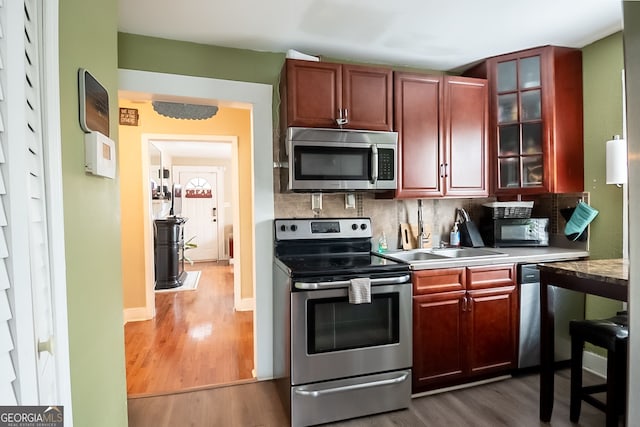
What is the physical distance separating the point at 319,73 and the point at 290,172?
695mm

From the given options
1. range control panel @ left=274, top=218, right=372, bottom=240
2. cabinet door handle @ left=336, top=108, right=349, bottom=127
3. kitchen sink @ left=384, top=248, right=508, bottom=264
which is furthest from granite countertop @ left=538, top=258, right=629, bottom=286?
cabinet door handle @ left=336, top=108, right=349, bottom=127

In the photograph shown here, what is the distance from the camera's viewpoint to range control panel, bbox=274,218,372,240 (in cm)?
251

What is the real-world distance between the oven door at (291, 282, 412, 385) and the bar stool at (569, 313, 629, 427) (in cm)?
91

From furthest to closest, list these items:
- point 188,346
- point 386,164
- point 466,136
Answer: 1. point 188,346
2. point 466,136
3. point 386,164

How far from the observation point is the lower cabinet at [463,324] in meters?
2.24

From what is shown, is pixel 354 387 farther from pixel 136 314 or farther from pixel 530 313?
pixel 136 314

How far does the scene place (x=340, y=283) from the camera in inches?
78.0

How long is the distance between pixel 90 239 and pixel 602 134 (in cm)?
322

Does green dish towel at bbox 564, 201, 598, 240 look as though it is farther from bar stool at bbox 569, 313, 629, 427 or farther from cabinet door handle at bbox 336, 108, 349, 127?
cabinet door handle at bbox 336, 108, 349, 127

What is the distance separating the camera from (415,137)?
253 centimetres

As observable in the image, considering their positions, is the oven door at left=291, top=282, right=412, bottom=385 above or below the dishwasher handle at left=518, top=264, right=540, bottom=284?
below

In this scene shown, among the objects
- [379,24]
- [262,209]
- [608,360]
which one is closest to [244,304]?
[262,209]

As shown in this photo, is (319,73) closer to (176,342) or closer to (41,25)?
(41,25)

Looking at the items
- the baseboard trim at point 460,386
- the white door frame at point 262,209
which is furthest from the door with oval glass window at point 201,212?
the baseboard trim at point 460,386
